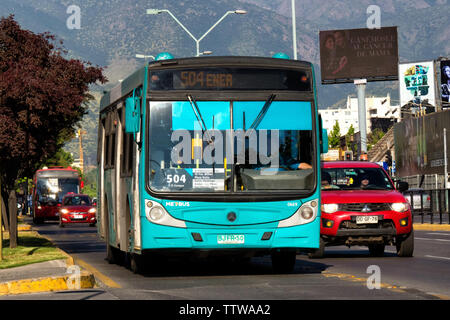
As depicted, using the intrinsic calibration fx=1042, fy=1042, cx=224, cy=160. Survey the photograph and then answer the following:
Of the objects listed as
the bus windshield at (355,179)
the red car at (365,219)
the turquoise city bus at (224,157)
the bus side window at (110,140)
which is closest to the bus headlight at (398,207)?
the red car at (365,219)

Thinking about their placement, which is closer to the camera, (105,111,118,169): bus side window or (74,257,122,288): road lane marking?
(74,257,122,288): road lane marking

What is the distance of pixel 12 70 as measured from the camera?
22953mm

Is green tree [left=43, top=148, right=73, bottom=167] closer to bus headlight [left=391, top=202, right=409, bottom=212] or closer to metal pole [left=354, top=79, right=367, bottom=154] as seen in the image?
bus headlight [left=391, top=202, right=409, bottom=212]

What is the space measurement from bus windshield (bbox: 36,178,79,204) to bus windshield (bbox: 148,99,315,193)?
46.6 metres

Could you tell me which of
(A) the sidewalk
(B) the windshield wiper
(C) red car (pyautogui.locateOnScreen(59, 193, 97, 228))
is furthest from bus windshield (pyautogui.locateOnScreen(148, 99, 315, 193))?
(C) red car (pyautogui.locateOnScreen(59, 193, 97, 228))

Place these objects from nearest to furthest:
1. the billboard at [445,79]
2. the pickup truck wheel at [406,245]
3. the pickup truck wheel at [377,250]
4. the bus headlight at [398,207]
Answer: the bus headlight at [398,207]
the pickup truck wheel at [406,245]
the pickup truck wheel at [377,250]
the billboard at [445,79]

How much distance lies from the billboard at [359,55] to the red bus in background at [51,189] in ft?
86.9

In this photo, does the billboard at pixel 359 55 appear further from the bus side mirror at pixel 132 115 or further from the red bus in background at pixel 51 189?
the bus side mirror at pixel 132 115

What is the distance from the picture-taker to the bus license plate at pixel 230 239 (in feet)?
49.0

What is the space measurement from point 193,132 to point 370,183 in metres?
6.88

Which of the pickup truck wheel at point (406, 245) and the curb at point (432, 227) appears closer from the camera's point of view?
the pickup truck wheel at point (406, 245)

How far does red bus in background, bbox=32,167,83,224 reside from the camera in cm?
6028

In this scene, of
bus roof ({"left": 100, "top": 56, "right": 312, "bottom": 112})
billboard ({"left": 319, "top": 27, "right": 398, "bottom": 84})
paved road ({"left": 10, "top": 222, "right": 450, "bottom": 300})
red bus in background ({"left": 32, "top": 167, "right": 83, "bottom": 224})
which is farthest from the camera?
billboard ({"left": 319, "top": 27, "right": 398, "bottom": 84})

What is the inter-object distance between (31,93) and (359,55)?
6119 cm
